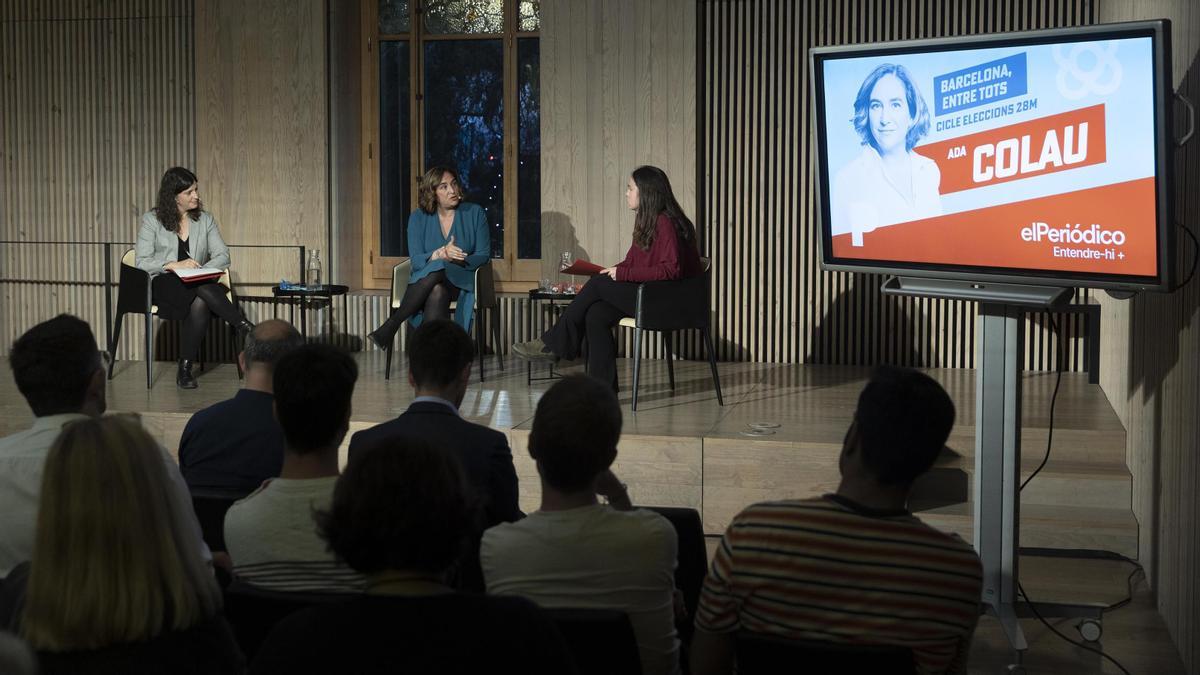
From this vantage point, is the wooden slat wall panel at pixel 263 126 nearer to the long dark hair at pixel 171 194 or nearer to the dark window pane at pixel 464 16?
the dark window pane at pixel 464 16

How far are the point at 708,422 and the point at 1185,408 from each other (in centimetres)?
220

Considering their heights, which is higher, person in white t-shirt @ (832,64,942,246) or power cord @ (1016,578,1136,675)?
person in white t-shirt @ (832,64,942,246)

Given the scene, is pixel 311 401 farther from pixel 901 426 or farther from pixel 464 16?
pixel 464 16

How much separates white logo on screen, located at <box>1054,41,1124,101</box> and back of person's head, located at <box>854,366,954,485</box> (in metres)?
1.74

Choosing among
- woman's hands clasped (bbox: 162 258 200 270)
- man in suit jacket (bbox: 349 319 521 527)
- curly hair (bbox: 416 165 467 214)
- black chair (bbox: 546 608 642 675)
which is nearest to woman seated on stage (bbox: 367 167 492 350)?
curly hair (bbox: 416 165 467 214)

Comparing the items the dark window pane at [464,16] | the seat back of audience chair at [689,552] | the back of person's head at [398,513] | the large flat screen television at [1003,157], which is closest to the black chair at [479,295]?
the dark window pane at [464,16]

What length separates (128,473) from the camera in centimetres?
169

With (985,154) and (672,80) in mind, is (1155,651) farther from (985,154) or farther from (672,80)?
(672,80)

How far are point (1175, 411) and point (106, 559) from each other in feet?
10.6

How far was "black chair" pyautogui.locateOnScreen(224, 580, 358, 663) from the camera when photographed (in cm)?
202

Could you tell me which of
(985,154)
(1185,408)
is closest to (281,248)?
(985,154)

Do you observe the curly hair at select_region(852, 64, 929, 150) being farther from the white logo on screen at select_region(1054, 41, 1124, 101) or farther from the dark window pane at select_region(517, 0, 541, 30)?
the dark window pane at select_region(517, 0, 541, 30)

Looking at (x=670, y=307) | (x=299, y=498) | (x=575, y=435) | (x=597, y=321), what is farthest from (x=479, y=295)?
(x=575, y=435)

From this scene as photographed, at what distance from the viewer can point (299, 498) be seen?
239 cm
